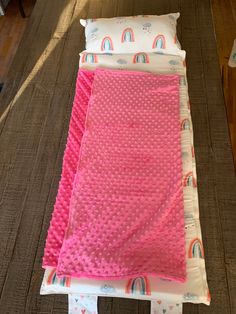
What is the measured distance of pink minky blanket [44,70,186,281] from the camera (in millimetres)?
1148

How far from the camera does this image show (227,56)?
224 cm

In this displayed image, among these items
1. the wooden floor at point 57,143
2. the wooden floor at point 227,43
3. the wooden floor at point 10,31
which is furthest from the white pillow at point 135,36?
the wooden floor at point 10,31

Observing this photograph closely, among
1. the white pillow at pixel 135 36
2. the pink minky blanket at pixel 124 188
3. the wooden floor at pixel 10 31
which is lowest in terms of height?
the pink minky blanket at pixel 124 188

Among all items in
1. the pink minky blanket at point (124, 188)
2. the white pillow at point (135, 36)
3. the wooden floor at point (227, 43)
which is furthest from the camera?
the wooden floor at point (227, 43)

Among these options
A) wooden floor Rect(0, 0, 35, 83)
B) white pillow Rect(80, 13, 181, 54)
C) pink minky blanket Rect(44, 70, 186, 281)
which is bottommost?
pink minky blanket Rect(44, 70, 186, 281)

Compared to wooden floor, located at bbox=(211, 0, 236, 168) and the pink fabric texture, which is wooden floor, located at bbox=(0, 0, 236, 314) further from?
wooden floor, located at bbox=(211, 0, 236, 168)

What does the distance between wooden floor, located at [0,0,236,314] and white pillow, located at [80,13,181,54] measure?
0.20 m

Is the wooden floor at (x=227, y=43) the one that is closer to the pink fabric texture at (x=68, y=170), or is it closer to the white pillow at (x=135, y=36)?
the white pillow at (x=135, y=36)

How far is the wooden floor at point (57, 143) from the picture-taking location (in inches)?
46.9

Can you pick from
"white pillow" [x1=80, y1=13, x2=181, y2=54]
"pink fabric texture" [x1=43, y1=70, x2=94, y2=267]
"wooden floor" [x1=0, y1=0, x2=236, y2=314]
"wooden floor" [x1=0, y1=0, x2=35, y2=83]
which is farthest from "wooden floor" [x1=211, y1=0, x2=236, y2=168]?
"wooden floor" [x1=0, y1=0, x2=35, y2=83]

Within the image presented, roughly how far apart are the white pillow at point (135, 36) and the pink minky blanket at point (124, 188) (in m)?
0.21

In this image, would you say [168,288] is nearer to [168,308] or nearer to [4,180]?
[168,308]

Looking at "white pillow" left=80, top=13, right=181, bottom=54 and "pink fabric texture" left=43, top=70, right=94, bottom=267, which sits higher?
"white pillow" left=80, top=13, right=181, bottom=54

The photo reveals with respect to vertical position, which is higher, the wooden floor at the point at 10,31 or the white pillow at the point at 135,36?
the wooden floor at the point at 10,31
